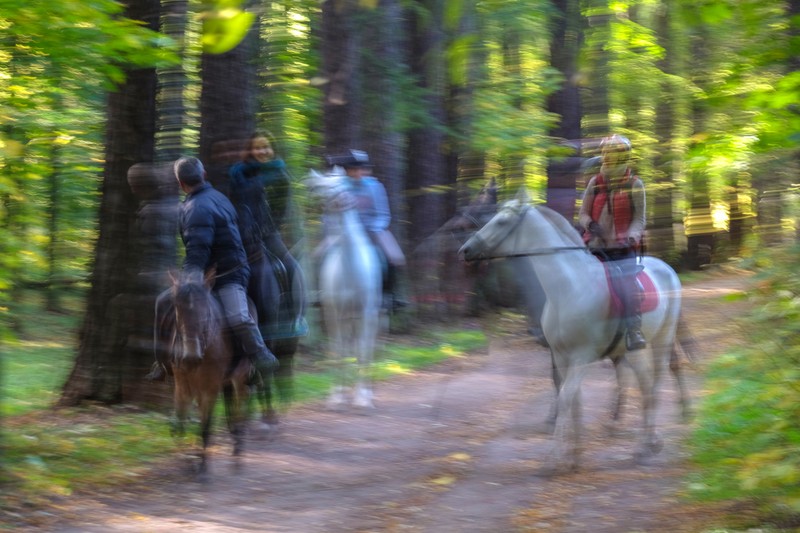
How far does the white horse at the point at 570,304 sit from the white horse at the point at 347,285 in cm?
330

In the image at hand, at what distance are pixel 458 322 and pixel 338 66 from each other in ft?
18.9

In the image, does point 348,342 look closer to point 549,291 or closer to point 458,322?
point 549,291

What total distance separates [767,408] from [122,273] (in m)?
6.91

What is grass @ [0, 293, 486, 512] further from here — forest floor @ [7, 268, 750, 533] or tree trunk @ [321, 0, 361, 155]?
tree trunk @ [321, 0, 361, 155]

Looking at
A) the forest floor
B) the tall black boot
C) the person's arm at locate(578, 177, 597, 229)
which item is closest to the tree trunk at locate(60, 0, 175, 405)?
the forest floor

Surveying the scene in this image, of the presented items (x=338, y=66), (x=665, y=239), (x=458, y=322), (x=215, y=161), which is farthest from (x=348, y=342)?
(x=665, y=239)

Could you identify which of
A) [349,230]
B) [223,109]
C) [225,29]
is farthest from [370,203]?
[225,29]

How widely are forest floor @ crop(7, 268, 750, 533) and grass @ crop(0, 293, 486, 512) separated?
0.87 ft

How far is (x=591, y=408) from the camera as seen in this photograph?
11.9m

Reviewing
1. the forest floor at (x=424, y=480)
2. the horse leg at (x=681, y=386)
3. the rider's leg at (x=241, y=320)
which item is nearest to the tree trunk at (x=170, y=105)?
the rider's leg at (x=241, y=320)

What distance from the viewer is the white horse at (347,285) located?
12.2 meters

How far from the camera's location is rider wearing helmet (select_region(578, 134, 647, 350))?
884 centimetres

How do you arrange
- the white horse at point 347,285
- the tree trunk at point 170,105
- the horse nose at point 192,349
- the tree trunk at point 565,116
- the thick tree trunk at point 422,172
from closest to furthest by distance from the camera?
the tree trunk at point 565,116 → the horse nose at point 192,349 → the tree trunk at point 170,105 → the white horse at point 347,285 → the thick tree trunk at point 422,172

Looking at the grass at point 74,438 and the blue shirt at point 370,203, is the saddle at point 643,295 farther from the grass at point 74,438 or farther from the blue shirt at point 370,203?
the grass at point 74,438
